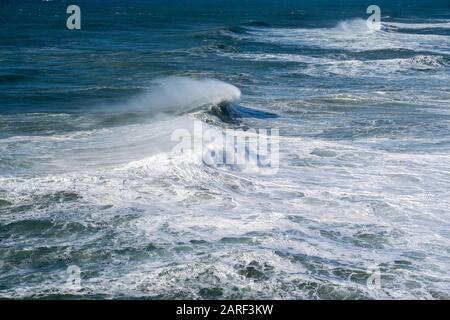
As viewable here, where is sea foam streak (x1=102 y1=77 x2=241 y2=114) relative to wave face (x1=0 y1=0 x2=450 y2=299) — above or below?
above

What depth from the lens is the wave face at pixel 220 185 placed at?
12578 mm

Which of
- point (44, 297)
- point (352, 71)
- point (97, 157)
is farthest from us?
point (352, 71)

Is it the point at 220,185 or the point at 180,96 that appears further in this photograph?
the point at 180,96

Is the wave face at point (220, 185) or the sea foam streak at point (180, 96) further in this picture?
the sea foam streak at point (180, 96)

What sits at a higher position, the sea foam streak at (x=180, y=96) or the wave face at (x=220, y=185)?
the sea foam streak at (x=180, y=96)

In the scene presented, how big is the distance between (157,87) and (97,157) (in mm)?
13294

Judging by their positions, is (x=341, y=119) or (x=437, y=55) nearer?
(x=341, y=119)

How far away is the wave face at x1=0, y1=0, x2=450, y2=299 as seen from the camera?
12.6 meters

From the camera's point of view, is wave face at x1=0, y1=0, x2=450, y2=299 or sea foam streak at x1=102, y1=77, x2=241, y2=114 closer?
wave face at x1=0, y1=0, x2=450, y2=299

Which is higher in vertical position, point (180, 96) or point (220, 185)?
point (180, 96)

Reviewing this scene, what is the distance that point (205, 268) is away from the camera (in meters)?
12.6

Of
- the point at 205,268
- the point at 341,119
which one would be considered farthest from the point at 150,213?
the point at 341,119

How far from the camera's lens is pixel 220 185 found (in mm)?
17609
